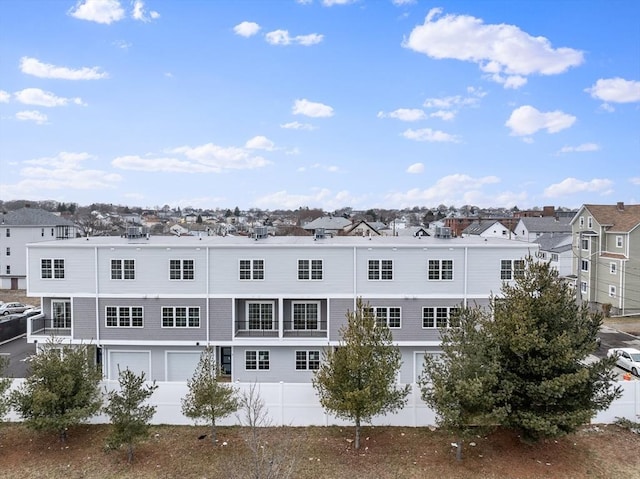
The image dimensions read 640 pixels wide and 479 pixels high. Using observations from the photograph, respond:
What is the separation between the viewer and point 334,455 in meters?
16.1

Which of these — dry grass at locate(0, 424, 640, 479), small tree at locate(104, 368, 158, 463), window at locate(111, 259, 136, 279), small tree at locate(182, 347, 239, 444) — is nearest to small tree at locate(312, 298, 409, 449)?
dry grass at locate(0, 424, 640, 479)

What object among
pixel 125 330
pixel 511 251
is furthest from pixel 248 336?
pixel 511 251

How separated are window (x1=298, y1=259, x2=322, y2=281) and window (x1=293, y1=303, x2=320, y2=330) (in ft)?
6.94

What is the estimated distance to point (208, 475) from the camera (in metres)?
15.0

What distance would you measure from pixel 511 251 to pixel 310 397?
45.3 ft

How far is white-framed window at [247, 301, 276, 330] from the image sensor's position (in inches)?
1033

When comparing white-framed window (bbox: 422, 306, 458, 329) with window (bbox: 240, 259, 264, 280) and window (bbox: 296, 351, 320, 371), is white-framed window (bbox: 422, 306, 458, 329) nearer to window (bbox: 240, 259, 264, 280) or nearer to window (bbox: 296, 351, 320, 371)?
window (bbox: 296, 351, 320, 371)

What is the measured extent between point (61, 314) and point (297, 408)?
16256mm

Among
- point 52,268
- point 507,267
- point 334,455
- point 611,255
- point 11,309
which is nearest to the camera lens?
point 334,455

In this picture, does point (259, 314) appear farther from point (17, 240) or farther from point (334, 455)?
point (17, 240)

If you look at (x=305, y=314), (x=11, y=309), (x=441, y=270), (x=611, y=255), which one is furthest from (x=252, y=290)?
(x=611, y=255)

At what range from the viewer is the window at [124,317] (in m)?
25.2

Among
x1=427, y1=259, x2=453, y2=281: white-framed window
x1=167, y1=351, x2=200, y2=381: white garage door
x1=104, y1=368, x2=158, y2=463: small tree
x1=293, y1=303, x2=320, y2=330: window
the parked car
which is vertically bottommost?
the parked car

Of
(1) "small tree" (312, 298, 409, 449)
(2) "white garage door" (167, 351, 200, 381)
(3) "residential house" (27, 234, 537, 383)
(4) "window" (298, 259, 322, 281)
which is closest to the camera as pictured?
(1) "small tree" (312, 298, 409, 449)
